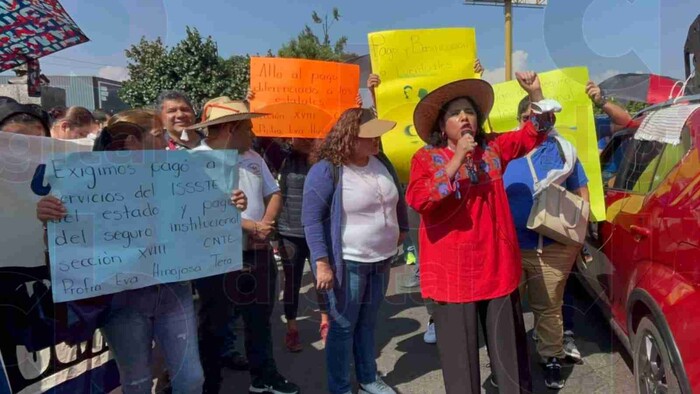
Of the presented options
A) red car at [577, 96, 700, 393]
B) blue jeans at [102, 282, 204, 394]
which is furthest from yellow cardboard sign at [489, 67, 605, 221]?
blue jeans at [102, 282, 204, 394]

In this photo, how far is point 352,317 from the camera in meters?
2.91

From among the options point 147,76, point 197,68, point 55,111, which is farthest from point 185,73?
point 55,111

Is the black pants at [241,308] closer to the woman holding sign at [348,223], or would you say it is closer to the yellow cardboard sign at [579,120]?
the woman holding sign at [348,223]

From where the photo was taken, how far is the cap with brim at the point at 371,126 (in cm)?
277

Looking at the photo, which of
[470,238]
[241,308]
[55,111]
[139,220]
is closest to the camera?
[139,220]

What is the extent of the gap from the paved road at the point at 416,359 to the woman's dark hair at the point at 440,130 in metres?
1.66

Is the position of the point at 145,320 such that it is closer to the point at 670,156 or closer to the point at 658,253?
the point at 658,253

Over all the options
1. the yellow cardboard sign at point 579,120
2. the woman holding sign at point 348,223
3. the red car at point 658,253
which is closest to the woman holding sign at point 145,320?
the woman holding sign at point 348,223

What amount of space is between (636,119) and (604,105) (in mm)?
333

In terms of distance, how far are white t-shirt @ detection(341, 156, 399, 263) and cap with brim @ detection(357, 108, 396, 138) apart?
0.21m

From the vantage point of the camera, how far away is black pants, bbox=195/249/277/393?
2.86 metres

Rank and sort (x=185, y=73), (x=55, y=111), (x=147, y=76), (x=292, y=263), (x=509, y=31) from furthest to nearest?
(x=185, y=73), (x=147, y=76), (x=55, y=111), (x=292, y=263), (x=509, y=31)

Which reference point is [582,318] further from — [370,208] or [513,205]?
[370,208]

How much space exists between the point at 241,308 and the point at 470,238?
1483 millimetres
